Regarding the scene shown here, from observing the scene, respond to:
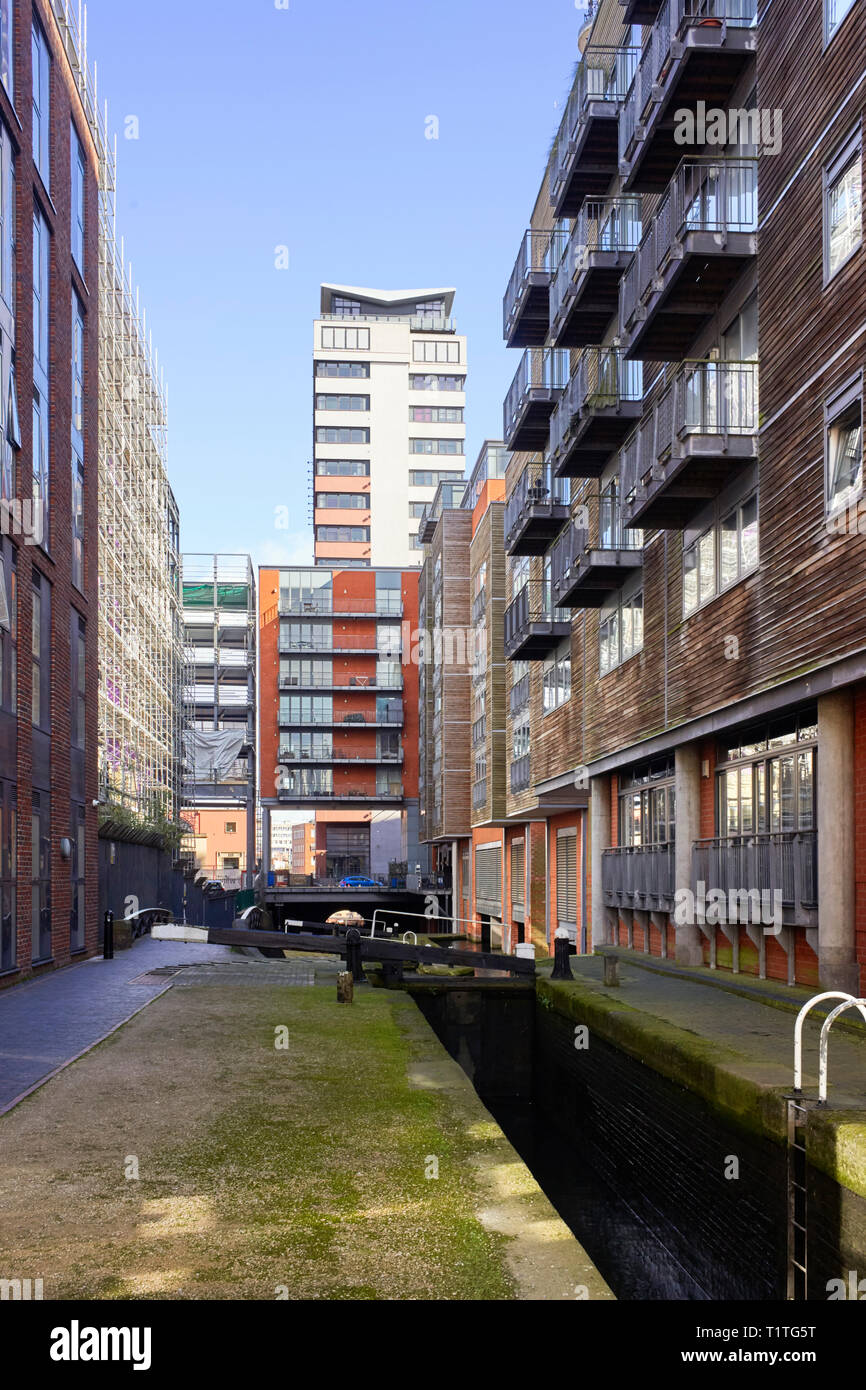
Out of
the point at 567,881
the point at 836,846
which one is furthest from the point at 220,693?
the point at 836,846

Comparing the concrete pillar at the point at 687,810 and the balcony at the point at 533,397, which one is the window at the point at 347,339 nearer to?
the balcony at the point at 533,397

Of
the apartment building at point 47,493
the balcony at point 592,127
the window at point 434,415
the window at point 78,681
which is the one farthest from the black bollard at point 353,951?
the window at point 434,415

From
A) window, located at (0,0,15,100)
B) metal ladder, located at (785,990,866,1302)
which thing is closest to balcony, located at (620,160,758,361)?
window, located at (0,0,15,100)

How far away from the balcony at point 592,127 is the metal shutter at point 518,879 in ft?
71.6

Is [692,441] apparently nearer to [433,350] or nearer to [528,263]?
[528,263]

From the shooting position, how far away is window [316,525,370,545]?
332ft

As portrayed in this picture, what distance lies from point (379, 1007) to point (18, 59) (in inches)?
625

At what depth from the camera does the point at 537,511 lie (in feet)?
94.4

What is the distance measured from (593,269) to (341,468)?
79.4 m

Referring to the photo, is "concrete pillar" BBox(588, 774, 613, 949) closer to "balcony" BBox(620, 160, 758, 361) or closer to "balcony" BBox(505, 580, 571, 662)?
"balcony" BBox(505, 580, 571, 662)

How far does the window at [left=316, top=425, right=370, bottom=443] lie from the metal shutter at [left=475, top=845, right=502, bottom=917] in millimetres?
56760

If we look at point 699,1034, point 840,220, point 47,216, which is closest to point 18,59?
point 47,216

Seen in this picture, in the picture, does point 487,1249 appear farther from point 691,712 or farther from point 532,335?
point 532,335
